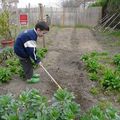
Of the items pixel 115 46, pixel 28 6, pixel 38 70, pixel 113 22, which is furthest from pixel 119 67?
pixel 28 6

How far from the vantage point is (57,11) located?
98.4 feet

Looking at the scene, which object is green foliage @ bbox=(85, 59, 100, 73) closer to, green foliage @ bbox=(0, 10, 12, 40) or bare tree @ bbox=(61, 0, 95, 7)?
green foliage @ bbox=(0, 10, 12, 40)

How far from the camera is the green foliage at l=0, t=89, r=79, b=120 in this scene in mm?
3717

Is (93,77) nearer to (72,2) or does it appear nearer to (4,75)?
(4,75)

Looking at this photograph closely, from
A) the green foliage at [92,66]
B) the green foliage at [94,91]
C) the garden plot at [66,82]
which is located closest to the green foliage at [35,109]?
the garden plot at [66,82]

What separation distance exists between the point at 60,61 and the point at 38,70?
5.41 ft

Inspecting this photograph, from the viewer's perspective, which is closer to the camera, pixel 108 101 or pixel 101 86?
pixel 108 101

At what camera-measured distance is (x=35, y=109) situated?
3.84 m

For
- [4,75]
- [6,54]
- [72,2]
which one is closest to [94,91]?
[4,75]

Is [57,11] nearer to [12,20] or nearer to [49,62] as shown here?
[12,20]

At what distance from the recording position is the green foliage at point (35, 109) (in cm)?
372

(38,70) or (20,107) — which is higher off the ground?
(20,107)

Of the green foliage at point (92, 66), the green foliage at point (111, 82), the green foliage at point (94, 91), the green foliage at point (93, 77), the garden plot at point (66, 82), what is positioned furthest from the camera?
the green foliage at point (92, 66)

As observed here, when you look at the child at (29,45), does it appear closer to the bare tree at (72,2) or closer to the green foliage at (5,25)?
the green foliage at (5,25)
